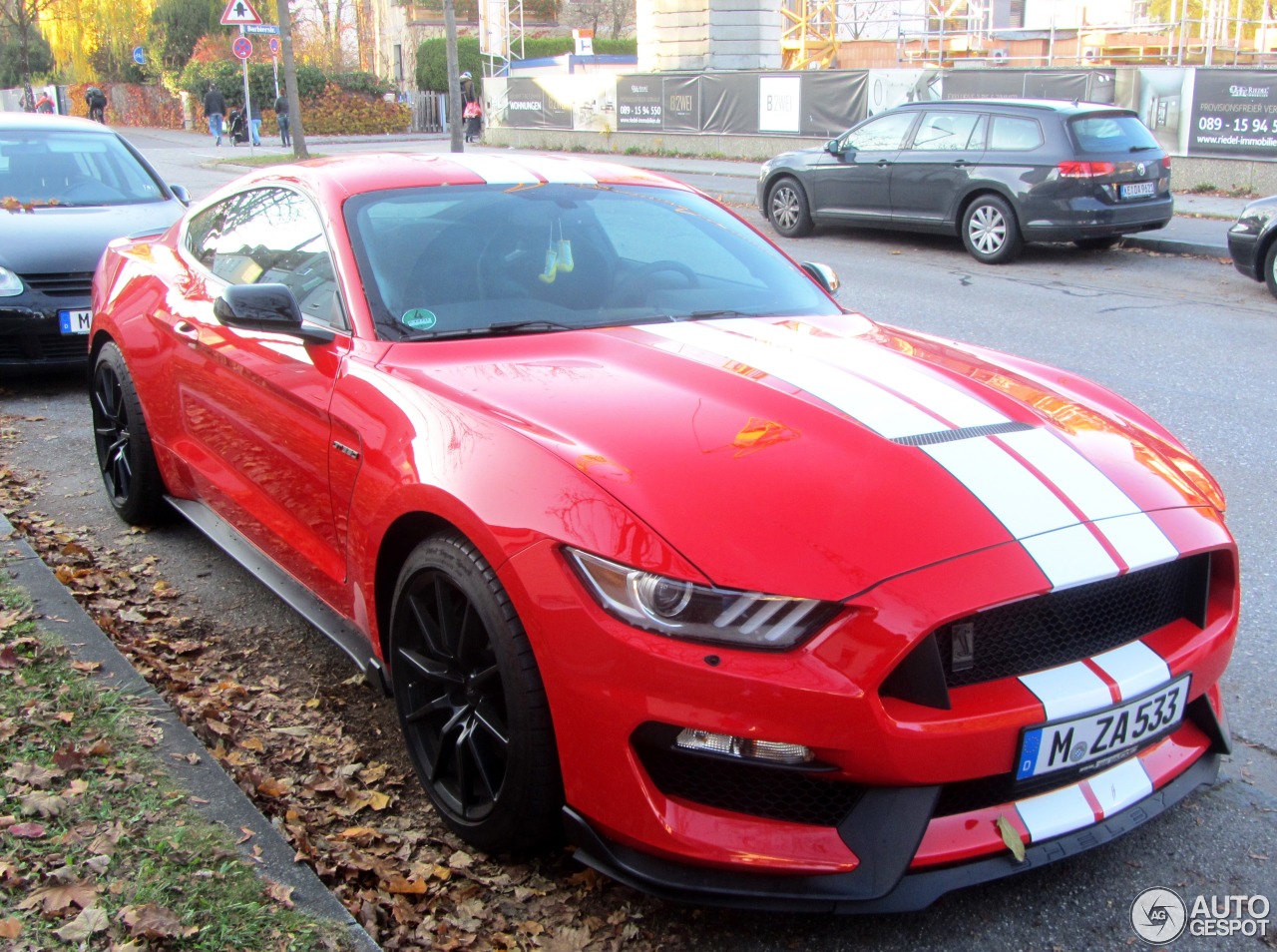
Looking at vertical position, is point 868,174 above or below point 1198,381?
above

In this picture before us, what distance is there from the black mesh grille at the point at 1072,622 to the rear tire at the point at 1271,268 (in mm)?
9005

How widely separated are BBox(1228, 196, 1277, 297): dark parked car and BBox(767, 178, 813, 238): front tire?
5.47 meters

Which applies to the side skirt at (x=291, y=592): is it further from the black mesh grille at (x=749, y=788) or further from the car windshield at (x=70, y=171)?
the car windshield at (x=70, y=171)

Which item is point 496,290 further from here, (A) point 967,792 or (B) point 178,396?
(A) point 967,792

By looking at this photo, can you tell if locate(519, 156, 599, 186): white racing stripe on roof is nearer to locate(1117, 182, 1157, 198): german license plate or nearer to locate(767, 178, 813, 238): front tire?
locate(1117, 182, 1157, 198): german license plate

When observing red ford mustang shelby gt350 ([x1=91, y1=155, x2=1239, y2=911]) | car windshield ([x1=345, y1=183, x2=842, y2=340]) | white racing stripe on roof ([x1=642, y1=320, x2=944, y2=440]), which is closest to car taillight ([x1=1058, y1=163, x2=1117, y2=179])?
car windshield ([x1=345, y1=183, x2=842, y2=340])

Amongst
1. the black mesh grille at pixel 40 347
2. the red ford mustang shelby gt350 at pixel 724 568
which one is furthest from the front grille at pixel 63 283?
the red ford mustang shelby gt350 at pixel 724 568

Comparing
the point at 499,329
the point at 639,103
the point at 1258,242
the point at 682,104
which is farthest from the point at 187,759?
the point at 639,103

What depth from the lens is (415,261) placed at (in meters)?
3.68

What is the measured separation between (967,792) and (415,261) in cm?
222

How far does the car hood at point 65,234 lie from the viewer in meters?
7.39

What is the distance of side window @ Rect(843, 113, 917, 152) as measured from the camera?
14.0 metres

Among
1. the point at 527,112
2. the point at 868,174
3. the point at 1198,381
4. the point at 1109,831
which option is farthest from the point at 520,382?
the point at 527,112

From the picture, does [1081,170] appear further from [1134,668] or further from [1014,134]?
[1134,668]
